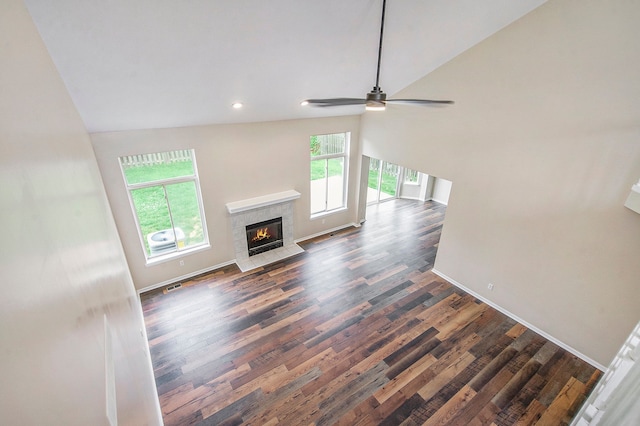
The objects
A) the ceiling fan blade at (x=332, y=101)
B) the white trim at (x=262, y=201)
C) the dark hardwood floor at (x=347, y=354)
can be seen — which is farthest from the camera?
the white trim at (x=262, y=201)

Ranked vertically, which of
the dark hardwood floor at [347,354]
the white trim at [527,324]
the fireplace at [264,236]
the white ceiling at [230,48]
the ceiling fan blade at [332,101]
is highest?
the white ceiling at [230,48]

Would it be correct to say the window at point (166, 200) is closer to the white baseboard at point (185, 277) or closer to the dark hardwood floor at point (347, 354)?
the white baseboard at point (185, 277)

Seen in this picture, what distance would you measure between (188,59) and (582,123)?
15.8 feet

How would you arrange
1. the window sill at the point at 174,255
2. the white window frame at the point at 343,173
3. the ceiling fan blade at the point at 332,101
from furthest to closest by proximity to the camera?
the white window frame at the point at 343,173, the window sill at the point at 174,255, the ceiling fan blade at the point at 332,101

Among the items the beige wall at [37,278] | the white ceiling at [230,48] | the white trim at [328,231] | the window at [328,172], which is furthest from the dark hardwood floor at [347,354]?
the white ceiling at [230,48]

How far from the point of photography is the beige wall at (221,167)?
15.5 ft

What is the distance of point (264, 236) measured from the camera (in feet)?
22.4

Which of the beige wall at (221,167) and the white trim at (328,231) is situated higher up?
the beige wall at (221,167)

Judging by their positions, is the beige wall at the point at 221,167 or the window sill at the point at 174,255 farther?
the window sill at the point at 174,255

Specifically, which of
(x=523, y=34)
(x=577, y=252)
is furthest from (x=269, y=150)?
(x=577, y=252)

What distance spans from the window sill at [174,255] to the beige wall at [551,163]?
4.95 meters

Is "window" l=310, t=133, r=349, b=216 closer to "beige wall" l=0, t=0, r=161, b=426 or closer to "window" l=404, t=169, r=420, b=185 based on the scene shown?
"window" l=404, t=169, r=420, b=185

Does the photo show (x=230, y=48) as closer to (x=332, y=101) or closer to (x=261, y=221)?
(x=332, y=101)

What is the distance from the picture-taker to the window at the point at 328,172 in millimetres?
7086
